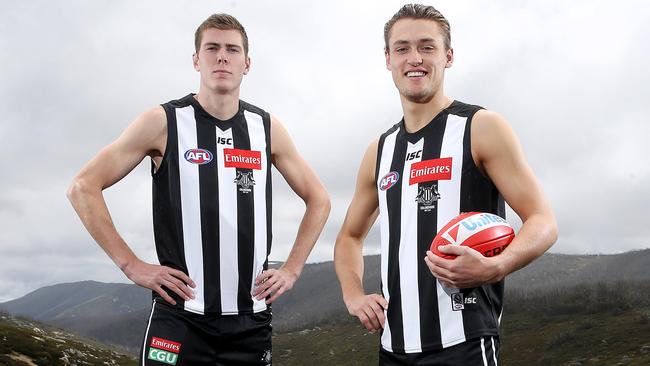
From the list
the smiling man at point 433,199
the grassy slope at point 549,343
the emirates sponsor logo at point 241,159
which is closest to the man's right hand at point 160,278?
the emirates sponsor logo at point 241,159

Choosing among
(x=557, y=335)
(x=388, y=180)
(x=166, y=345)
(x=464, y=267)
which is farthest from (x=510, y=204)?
(x=557, y=335)

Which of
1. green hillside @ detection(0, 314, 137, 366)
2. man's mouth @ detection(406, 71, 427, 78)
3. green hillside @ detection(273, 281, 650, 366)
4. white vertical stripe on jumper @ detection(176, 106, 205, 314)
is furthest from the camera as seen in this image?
green hillside @ detection(273, 281, 650, 366)

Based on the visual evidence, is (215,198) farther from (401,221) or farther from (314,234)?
(401,221)

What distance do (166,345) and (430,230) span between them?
2.60m

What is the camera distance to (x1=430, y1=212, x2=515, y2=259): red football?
13.6 feet

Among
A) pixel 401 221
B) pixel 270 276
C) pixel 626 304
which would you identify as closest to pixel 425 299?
pixel 401 221

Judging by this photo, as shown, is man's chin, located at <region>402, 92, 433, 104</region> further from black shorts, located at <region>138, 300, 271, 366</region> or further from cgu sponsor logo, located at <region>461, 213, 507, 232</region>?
black shorts, located at <region>138, 300, 271, 366</region>

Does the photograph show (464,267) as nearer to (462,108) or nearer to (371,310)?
(371,310)

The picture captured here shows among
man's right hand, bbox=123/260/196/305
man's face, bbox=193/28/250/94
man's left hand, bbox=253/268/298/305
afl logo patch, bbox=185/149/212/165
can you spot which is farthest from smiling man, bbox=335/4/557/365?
afl logo patch, bbox=185/149/212/165

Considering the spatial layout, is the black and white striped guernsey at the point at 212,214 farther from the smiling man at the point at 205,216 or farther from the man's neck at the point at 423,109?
the man's neck at the point at 423,109

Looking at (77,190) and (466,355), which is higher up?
(77,190)

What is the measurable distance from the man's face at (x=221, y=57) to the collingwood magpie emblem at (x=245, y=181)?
33.0 inches

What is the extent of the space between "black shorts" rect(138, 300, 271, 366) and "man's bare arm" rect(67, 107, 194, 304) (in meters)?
0.22

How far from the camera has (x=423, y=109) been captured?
5.04m
